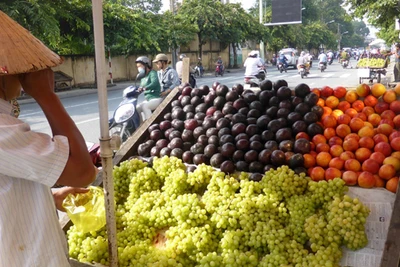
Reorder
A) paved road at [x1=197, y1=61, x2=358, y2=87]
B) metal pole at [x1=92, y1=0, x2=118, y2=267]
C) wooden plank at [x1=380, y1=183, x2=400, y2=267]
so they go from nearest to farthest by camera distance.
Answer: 1. wooden plank at [x1=380, y1=183, x2=400, y2=267]
2. metal pole at [x1=92, y1=0, x2=118, y2=267]
3. paved road at [x1=197, y1=61, x2=358, y2=87]

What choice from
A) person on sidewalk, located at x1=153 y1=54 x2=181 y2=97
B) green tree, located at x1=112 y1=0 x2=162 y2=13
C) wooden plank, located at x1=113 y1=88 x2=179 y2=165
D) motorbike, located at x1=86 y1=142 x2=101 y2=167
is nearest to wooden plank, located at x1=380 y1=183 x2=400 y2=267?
wooden plank, located at x1=113 y1=88 x2=179 y2=165

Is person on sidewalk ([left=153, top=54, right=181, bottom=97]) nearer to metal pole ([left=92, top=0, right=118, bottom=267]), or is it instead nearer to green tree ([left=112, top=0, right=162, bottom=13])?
metal pole ([left=92, top=0, right=118, bottom=267])

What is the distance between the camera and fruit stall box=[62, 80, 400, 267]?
2145mm

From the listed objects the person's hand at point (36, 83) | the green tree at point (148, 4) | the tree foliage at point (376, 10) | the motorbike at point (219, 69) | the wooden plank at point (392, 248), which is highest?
the green tree at point (148, 4)

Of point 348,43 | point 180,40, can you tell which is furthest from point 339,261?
point 348,43

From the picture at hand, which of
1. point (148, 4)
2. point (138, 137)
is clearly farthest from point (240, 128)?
point (148, 4)

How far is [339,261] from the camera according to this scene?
213 cm

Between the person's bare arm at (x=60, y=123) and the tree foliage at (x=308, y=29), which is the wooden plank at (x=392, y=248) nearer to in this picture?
the person's bare arm at (x=60, y=123)

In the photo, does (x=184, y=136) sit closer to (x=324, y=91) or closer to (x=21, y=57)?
(x=324, y=91)

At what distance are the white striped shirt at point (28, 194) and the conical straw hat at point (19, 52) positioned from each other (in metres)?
0.13

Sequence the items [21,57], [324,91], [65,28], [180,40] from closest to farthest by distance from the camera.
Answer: [21,57]
[324,91]
[65,28]
[180,40]

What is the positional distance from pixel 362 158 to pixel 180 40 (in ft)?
79.4

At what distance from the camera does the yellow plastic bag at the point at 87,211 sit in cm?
220

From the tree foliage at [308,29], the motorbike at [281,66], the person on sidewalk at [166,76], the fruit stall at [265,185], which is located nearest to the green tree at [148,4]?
the tree foliage at [308,29]
